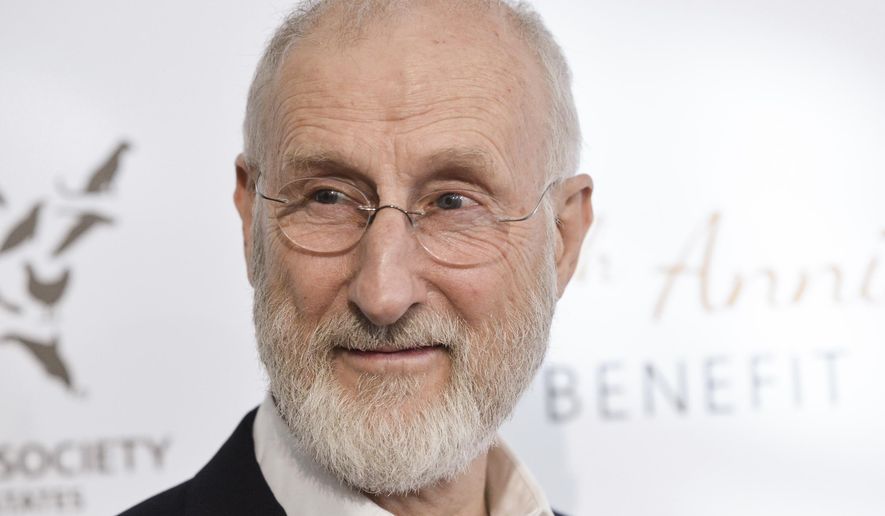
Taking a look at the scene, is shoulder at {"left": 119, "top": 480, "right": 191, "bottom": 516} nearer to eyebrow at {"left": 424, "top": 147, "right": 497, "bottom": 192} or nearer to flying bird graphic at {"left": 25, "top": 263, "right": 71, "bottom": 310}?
eyebrow at {"left": 424, "top": 147, "right": 497, "bottom": 192}

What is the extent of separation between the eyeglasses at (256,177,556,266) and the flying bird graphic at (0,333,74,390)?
142 cm

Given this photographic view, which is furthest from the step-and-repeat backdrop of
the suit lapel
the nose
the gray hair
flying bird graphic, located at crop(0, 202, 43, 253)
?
the nose

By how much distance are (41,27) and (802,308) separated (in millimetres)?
2382

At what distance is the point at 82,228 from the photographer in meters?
2.77

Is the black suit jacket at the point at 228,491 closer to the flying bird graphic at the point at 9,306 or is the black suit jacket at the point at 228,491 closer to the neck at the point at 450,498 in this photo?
the neck at the point at 450,498

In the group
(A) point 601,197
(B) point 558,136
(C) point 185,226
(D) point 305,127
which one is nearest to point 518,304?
(B) point 558,136

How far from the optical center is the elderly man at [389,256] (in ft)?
4.99

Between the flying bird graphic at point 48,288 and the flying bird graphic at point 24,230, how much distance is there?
3.0 inches

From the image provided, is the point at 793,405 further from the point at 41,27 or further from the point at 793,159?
the point at 41,27

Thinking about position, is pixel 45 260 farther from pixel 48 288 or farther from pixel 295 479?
pixel 295 479

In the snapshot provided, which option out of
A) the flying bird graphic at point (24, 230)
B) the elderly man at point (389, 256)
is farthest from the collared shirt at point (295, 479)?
the flying bird graphic at point (24, 230)

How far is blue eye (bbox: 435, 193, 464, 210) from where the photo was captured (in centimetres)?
157

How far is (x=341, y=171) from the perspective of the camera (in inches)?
61.1

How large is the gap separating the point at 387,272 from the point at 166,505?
2.05ft
